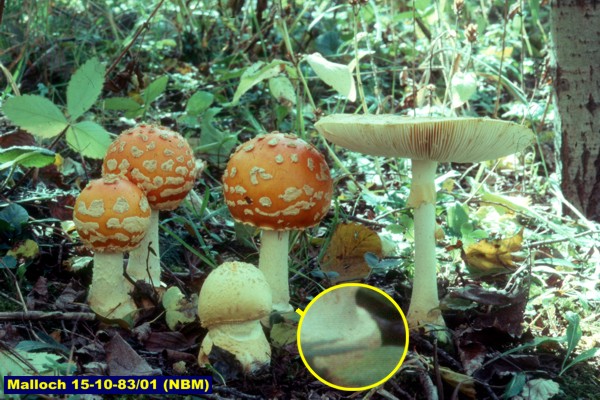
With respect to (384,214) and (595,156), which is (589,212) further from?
(384,214)

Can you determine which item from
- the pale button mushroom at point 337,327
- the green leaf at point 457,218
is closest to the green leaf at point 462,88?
the green leaf at point 457,218

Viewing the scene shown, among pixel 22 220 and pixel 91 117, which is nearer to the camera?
pixel 22 220

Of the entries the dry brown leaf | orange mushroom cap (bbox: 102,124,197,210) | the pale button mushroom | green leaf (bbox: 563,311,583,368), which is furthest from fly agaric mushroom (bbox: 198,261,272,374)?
green leaf (bbox: 563,311,583,368)

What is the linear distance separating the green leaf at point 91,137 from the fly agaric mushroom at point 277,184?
71 centimetres

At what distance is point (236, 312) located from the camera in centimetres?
267

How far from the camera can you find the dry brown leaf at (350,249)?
11.9 feet

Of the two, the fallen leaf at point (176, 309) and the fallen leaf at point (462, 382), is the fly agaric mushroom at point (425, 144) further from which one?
the fallen leaf at point (176, 309)

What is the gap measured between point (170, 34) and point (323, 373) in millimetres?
5427

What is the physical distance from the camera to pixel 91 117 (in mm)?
5281

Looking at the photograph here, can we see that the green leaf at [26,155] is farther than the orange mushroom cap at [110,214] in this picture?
Yes

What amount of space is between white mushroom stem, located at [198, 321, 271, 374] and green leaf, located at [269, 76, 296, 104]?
161 centimetres

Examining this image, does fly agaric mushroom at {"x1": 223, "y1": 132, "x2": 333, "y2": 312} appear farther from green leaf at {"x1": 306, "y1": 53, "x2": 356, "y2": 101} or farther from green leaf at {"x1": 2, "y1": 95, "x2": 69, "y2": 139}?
green leaf at {"x1": 2, "y1": 95, "x2": 69, "y2": 139}

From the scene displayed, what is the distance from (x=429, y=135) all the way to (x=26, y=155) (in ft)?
6.64

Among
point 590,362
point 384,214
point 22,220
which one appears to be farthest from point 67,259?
point 590,362
